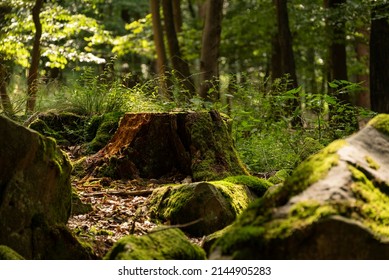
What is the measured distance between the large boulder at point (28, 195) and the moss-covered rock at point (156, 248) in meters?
0.71

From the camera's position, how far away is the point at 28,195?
3.78 meters

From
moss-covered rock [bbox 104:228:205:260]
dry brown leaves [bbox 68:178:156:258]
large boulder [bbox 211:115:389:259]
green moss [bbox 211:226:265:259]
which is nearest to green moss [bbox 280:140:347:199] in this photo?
large boulder [bbox 211:115:389:259]

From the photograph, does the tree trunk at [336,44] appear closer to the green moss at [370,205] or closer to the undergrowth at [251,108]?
the undergrowth at [251,108]

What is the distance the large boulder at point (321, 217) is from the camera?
8.95 ft

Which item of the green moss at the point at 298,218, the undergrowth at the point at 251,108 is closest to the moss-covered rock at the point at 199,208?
the green moss at the point at 298,218

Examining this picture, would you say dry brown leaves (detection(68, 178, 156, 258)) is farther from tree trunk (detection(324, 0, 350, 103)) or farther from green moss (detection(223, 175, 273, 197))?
tree trunk (detection(324, 0, 350, 103))

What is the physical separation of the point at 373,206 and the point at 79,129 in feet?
18.3

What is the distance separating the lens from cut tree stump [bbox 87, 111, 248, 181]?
6492 millimetres

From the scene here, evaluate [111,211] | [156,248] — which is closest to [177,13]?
[111,211]

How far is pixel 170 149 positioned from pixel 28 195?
299 centimetres

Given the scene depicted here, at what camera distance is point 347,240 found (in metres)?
2.77

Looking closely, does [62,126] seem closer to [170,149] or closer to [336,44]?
[170,149]

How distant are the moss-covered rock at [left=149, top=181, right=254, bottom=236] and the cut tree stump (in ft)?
3.90
